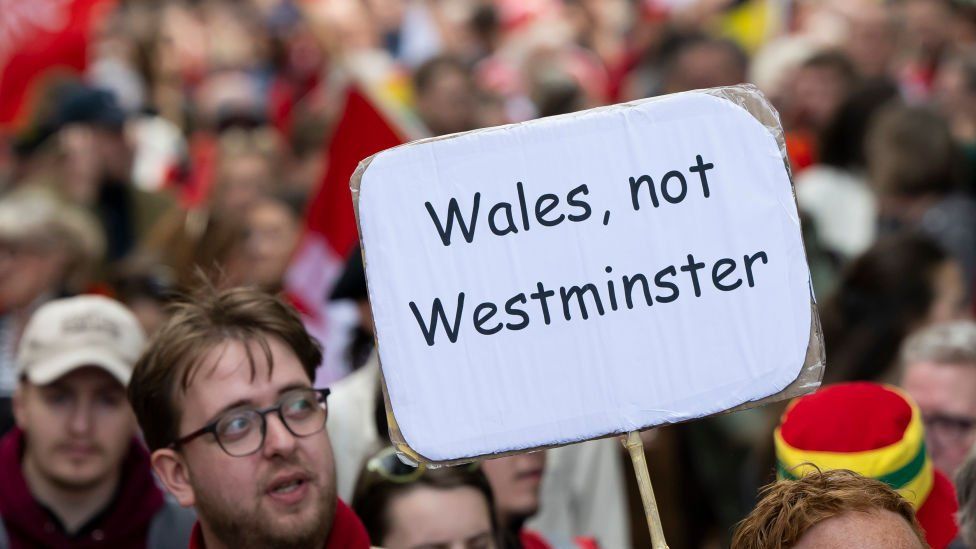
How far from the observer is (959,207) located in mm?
6152

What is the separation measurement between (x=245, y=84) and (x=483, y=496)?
779 cm

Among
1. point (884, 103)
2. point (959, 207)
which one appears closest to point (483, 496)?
point (959, 207)

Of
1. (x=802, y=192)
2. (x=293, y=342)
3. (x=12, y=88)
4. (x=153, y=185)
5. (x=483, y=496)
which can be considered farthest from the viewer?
(x=153, y=185)

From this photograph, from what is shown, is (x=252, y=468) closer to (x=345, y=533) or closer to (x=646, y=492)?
(x=345, y=533)

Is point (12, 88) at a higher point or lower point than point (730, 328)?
higher

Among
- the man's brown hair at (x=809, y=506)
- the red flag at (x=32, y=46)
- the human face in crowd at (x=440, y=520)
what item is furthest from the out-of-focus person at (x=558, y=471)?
the red flag at (x=32, y=46)

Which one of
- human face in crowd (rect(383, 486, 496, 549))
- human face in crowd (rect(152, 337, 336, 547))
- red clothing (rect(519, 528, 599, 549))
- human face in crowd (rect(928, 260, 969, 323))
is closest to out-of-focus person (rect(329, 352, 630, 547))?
red clothing (rect(519, 528, 599, 549))

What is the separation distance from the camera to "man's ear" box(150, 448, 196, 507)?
3.48m

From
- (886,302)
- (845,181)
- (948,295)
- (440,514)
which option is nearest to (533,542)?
(440,514)

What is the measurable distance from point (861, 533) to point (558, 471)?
2.53 m

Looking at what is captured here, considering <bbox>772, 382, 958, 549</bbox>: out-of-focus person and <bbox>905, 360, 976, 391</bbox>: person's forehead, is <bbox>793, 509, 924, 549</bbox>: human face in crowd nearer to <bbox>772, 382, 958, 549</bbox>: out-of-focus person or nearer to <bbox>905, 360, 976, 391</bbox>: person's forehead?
<bbox>772, 382, 958, 549</bbox>: out-of-focus person

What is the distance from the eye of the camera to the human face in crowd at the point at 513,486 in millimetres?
4297

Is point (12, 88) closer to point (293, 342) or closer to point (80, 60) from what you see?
point (80, 60)

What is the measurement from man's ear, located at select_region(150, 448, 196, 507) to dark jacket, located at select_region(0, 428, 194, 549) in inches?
26.5
